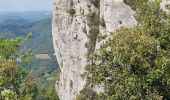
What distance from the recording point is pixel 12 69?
48469mm

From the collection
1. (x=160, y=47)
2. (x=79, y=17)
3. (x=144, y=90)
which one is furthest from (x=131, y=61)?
(x=79, y=17)

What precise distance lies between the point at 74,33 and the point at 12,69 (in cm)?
4456

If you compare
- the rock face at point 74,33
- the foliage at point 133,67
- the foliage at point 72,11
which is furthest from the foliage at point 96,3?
the foliage at point 133,67

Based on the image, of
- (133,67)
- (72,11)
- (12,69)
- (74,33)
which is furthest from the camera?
(72,11)

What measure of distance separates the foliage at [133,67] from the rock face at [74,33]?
Answer: 93.2ft

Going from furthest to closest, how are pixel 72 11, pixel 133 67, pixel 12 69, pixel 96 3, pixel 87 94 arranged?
pixel 72 11
pixel 96 3
pixel 87 94
pixel 12 69
pixel 133 67

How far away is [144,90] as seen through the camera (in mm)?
35219

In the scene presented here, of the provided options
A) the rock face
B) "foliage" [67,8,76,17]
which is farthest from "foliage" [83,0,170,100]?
"foliage" [67,8,76,17]

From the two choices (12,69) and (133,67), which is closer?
(133,67)

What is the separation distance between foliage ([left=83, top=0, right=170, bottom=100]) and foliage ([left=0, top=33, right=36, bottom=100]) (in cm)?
1387

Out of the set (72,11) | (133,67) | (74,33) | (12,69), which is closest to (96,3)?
(74,33)

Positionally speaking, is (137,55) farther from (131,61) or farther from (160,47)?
(160,47)

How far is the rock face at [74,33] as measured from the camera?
68.9 m

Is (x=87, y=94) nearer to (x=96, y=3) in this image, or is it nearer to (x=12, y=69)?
(x=96, y=3)
